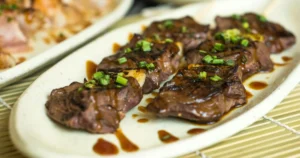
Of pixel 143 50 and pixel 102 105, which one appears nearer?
pixel 102 105

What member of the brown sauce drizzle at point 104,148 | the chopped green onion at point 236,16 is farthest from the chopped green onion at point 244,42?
the brown sauce drizzle at point 104,148

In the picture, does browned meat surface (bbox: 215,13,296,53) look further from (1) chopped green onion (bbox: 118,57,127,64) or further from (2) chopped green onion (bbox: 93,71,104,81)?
(2) chopped green onion (bbox: 93,71,104,81)

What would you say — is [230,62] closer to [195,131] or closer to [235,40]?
[235,40]

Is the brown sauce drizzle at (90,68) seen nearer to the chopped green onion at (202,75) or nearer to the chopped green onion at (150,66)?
the chopped green onion at (150,66)

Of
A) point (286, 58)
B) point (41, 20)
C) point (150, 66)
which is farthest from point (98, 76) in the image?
point (286, 58)

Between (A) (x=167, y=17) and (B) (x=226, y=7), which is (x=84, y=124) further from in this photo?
(B) (x=226, y=7)

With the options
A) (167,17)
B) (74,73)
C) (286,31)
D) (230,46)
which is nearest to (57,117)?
(74,73)
